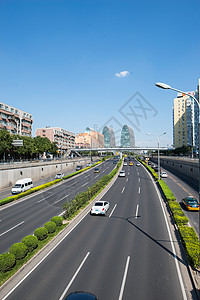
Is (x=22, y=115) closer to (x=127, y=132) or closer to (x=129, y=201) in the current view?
(x=129, y=201)

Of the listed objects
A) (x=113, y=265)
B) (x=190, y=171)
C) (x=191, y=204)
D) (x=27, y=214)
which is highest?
(x=190, y=171)

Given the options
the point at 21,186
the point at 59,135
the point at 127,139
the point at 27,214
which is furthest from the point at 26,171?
the point at 127,139

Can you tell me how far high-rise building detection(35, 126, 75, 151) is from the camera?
5133 inches

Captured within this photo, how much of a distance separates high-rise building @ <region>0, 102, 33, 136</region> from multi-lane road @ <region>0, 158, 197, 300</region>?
6827cm

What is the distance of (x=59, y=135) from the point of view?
137750 mm

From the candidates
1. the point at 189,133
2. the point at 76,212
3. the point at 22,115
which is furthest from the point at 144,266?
the point at 189,133

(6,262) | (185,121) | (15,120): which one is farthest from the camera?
(185,121)

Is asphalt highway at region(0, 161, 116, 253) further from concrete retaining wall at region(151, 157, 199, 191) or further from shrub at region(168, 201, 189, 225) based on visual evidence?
concrete retaining wall at region(151, 157, 199, 191)

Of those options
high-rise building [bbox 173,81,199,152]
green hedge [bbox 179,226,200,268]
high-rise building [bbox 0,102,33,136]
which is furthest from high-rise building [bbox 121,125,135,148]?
green hedge [bbox 179,226,200,268]

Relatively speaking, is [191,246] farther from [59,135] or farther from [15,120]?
[59,135]

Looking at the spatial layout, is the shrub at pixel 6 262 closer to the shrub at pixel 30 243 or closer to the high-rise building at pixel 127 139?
the shrub at pixel 30 243

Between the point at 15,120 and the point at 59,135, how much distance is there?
55718 mm

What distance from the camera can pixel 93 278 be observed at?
33.2ft

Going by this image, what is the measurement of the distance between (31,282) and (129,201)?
18.7m
